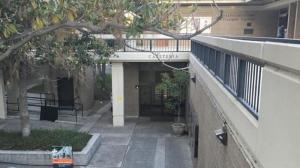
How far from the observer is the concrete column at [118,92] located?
17.3m

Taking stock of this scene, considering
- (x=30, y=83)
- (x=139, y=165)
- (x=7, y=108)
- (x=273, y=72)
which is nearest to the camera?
(x=273, y=72)

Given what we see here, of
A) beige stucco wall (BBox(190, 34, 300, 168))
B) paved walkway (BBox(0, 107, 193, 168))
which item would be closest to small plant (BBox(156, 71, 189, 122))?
paved walkway (BBox(0, 107, 193, 168))

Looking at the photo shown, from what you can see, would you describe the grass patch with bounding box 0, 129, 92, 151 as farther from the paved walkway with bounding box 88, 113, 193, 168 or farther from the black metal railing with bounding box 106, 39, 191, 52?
the black metal railing with bounding box 106, 39, 191, 52

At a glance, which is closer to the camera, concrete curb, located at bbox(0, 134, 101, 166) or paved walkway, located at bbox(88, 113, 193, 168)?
concrete curb, located at bbox(0, 134, 101, 166)

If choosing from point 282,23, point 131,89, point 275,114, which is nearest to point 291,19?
point 282,23

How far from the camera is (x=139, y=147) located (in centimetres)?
1433

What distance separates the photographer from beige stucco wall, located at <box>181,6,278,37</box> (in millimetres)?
21328

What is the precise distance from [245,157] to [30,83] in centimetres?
1980

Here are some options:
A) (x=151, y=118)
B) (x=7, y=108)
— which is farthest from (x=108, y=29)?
(x=7, y=108)

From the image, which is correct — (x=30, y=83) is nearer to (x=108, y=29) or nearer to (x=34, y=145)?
(x=34, y=145)

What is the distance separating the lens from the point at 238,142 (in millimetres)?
3875

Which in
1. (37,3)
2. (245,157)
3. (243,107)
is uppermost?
(37,3)

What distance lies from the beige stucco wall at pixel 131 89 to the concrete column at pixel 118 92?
174 centimetres

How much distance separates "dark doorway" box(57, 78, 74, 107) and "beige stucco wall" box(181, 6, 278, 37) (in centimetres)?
1008
